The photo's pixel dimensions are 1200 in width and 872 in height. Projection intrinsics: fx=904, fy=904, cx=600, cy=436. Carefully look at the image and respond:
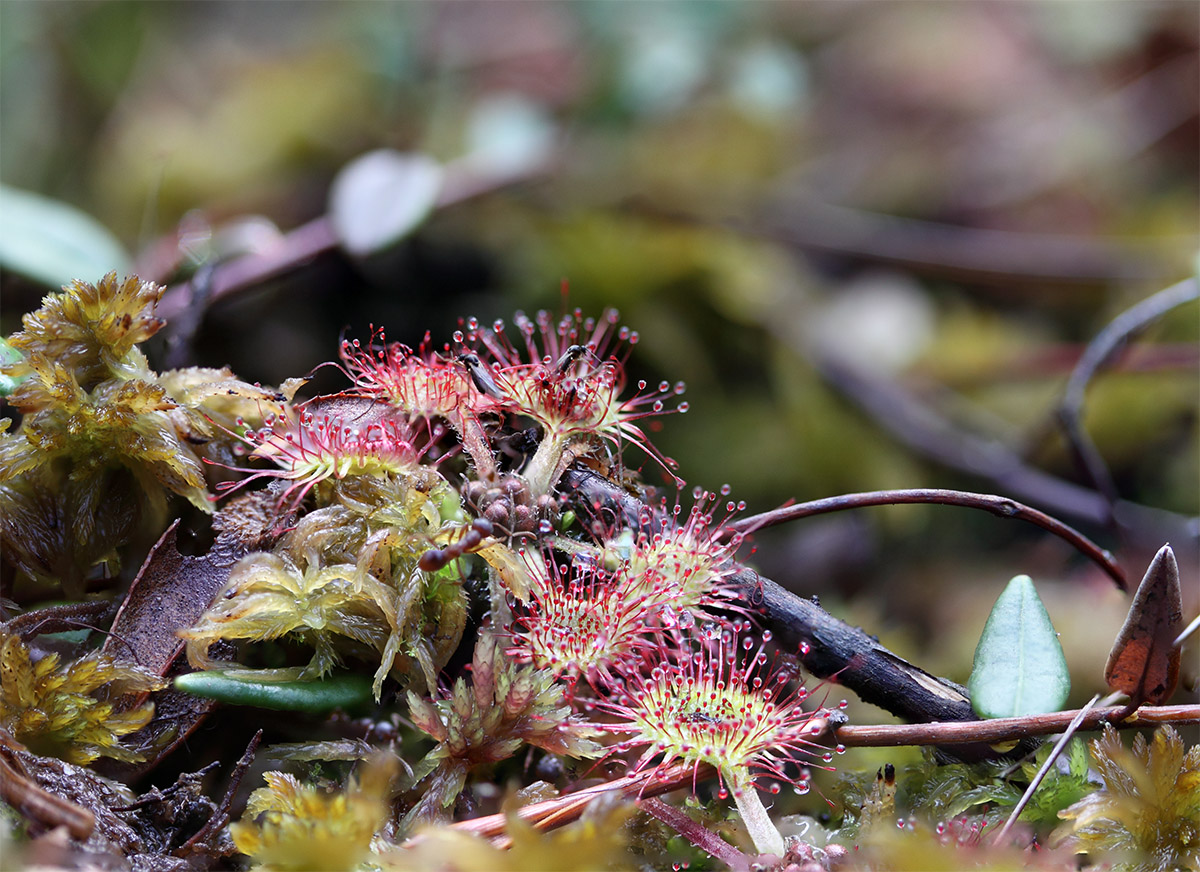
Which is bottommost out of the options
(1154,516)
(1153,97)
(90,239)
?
(1154,516)

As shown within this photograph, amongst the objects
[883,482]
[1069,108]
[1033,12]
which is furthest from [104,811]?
[1033,12]

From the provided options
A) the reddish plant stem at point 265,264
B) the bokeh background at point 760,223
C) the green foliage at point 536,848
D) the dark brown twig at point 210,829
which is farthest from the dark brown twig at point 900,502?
the reddish plant stem at point 265,264

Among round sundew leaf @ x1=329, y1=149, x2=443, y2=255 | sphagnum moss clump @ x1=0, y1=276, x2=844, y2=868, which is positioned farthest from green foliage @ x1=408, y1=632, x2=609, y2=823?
round sundew leaf @ x1=329, y1=149, x2=443, y2=255

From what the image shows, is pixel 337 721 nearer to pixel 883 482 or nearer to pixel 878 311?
pixel 883 482

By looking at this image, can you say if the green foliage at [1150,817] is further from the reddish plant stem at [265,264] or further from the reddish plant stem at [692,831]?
the reddish plant stem at [265,264]

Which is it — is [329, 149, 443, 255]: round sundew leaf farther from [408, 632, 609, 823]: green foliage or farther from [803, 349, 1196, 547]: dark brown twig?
[408, 632, 609, 823]: green foliage

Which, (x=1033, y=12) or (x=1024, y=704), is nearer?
(x=1024, y=704)
